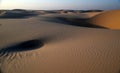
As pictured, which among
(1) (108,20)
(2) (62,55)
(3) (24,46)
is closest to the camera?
(2) (62,55)

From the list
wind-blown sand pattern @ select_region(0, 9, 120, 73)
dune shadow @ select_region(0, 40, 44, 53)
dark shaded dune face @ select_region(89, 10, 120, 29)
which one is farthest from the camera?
dark shaded dune face @ select_region(89, 10, 120, 29)

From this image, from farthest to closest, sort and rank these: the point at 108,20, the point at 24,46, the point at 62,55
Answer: the point at 108,20 → the point at 24,46 → the point at 62,55

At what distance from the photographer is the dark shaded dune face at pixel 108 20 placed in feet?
43.5

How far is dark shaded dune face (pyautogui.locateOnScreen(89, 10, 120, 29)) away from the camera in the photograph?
13.2m

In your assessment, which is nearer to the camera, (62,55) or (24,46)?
(62,55)

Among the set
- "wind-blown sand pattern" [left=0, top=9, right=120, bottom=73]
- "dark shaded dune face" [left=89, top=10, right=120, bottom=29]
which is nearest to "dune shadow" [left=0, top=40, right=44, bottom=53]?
"wind-blown sand pattern" [left=0, top=9, right=120, bottom=73]

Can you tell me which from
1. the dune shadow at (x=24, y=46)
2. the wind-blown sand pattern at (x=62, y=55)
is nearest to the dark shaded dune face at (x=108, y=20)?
the wind-blown sand pattern at (x=62, y=55)

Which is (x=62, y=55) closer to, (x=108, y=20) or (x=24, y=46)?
(x=24, y=46)

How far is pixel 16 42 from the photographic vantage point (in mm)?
7621

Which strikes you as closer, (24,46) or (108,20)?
(24,46)

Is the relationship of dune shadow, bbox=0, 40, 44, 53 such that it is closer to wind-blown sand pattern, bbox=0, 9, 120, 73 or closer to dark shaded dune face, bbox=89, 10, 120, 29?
wind-blown sand pattern, bbox=0, 9, 120, 73

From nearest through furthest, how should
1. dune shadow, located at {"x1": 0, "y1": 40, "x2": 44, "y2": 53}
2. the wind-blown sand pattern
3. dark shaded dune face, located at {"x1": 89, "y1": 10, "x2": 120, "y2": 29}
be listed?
the wind-blown sand pattern
dune shadow, located at {"x1": 0, "y1": 40, "x2": 44, "y2": 53}
dark shaded dune face, located at {"x1": 89, "y1": 10, "x2": 120, "y2": 29}

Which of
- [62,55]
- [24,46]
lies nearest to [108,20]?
[24,46]

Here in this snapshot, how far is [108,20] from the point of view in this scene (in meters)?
14.0
